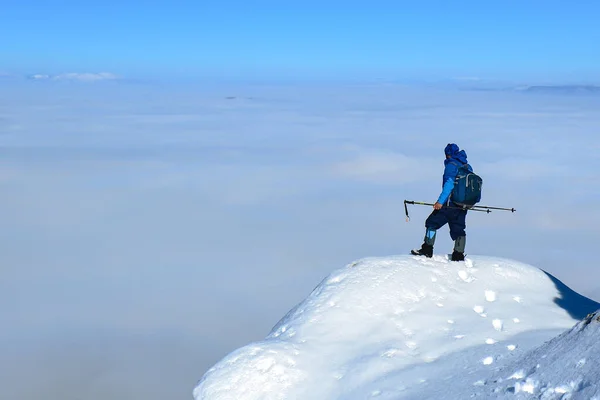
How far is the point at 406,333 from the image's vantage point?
8.20 metres

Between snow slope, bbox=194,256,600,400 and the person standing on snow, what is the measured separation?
1.15 feet

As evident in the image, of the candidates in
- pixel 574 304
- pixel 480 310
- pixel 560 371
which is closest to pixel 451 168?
pixel 480 310

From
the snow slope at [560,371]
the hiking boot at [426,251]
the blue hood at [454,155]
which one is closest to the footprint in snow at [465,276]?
the hiking boot at [426,251]

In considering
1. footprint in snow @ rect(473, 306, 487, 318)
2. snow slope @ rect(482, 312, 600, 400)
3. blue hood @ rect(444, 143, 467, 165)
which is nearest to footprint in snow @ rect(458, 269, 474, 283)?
footprint in snow @ rect(473, 306, 487, 318)

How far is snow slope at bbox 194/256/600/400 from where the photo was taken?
6812 millimetres

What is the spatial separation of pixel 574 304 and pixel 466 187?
2954 mm

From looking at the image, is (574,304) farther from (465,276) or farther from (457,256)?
(457,256)

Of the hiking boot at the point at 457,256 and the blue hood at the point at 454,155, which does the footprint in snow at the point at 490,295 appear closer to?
the hiking boot at the point at 457,256

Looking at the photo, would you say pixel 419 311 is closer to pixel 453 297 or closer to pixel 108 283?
pixel 453 297

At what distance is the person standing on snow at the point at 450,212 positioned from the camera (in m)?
10.1

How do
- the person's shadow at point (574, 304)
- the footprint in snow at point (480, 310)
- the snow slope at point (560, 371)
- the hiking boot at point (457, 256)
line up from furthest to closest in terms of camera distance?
the hiking boot at point (457, 256) < the person's shadow at point (574, 304) < the footprint in snow at point (480, 310) < the snow slope at point (560, 371)

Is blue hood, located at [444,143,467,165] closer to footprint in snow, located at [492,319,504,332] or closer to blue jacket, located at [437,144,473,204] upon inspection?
blue jacket, located at [437,144,473,204]

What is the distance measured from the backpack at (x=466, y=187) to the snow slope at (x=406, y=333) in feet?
4.52

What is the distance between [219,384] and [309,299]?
109 inches
